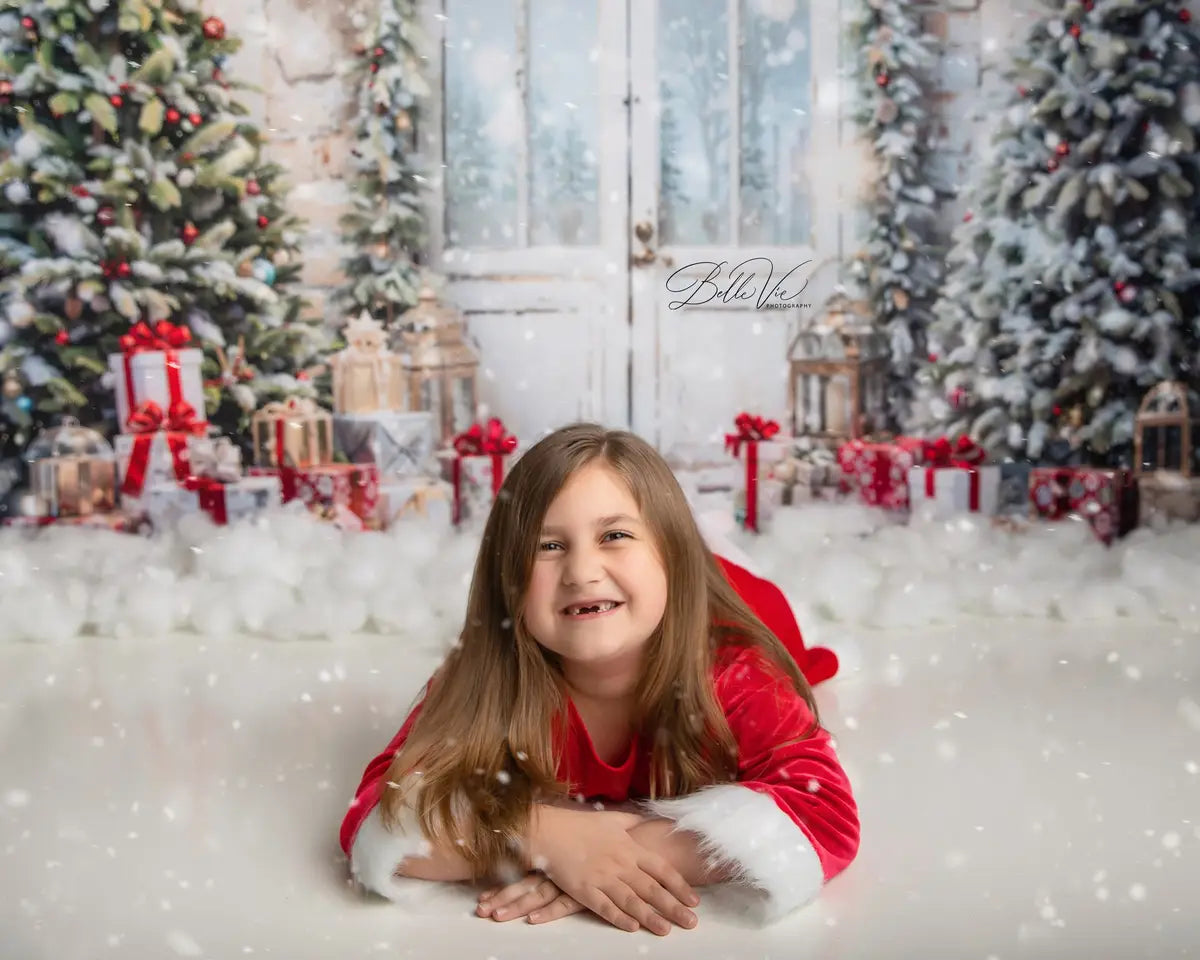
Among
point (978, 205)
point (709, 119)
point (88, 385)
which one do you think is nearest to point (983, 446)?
point (978, 205)

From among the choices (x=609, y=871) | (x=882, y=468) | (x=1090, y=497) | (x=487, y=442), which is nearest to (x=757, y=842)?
(x=609, y=871)

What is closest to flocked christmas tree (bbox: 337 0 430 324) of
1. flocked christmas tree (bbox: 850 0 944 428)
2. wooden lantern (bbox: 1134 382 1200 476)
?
flocked christmas tree (bbox: 850 0 944 428)

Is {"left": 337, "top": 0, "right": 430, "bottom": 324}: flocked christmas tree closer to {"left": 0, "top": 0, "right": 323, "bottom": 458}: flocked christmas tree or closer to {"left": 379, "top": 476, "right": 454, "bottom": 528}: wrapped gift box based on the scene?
{"left": 0, "top": 0, "right": 323, "bottom": 458}: flocked christmas tree

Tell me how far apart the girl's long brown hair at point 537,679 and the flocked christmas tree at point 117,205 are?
258 cm

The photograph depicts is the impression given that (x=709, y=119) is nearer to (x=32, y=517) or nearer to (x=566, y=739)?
(x=32, y=517)

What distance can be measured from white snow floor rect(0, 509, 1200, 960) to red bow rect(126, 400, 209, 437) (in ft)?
1.71

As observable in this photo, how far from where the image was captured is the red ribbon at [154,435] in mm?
3426

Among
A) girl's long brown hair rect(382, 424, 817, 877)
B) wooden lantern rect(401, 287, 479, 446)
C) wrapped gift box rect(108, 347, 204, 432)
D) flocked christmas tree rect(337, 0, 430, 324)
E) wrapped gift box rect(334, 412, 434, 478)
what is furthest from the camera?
flocked christmas tree rect(337, 0, 430, 324)

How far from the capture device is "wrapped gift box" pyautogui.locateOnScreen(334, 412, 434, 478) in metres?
3.75

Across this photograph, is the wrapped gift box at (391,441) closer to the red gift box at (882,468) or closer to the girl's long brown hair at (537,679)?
the red gift box at (882,468)

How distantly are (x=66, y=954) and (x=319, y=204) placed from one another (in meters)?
3.50

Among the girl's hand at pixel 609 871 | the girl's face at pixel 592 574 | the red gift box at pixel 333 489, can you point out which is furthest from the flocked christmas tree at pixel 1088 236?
the girl's hand at pixel 609 871

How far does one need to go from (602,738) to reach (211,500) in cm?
226

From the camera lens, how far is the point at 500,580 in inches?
52.1
